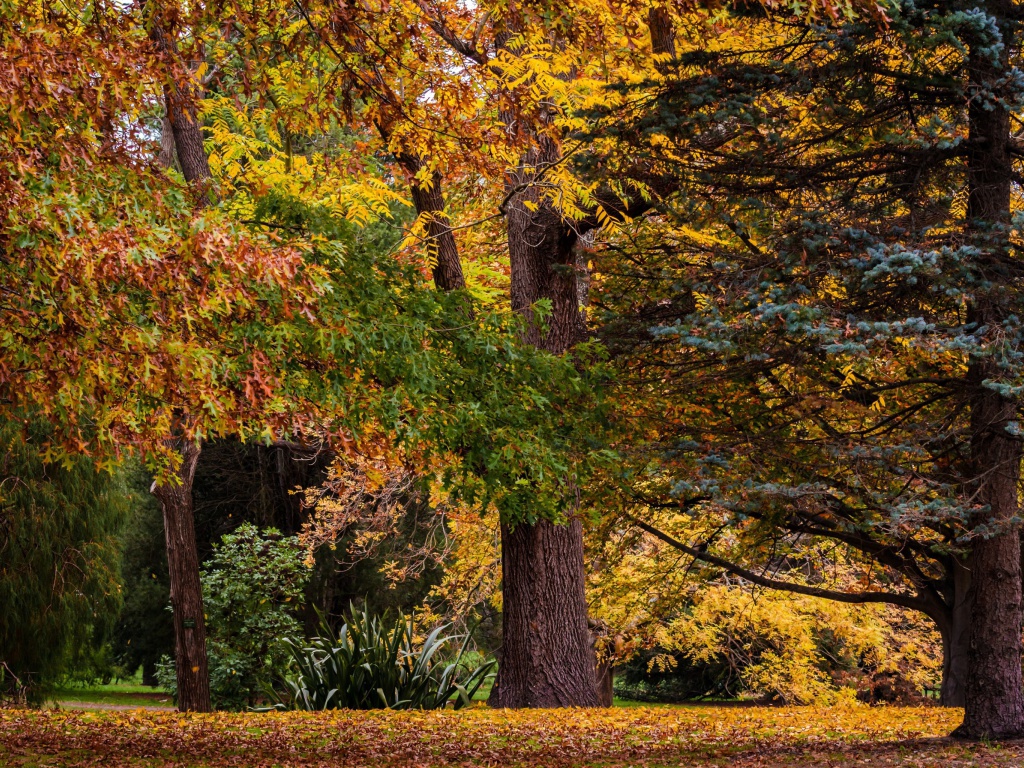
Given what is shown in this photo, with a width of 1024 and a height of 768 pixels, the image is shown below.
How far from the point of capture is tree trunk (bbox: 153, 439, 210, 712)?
13.2 meters

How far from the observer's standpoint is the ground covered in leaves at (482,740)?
22.4 ft

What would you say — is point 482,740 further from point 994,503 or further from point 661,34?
point 661,34

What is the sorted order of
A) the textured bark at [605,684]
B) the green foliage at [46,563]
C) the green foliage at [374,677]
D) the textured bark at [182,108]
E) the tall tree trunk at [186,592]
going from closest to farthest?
the textured bark at [182,108], the green foliage at [374,677], the tall tree trunk at [186,592], the green foliage at [46,563], the textured bark at [605,684]

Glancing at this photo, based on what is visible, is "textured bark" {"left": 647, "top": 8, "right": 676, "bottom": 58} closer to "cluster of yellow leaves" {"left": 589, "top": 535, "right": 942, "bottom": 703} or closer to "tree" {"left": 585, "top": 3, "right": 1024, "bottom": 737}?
"tree" {"left": 585, "top": 3, "right": 1024, "bottom": 737}

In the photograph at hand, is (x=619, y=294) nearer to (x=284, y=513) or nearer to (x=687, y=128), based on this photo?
(x=687, y=128)

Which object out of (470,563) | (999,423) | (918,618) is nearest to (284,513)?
(470,563)

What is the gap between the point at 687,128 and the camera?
780cm

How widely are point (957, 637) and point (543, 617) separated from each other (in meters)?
4.09

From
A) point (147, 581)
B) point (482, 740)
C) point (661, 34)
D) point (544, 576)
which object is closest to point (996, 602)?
point (482, 740)

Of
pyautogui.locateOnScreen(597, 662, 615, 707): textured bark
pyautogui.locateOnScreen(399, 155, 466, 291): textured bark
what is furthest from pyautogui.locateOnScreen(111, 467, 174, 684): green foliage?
pyautogui.locateOnScreen(399, 155, 466, 291): textured bark

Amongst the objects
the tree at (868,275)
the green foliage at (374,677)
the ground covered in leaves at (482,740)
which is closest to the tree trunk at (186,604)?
the green foliage at (374,677)

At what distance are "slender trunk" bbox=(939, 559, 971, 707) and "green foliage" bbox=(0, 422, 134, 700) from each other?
11804 millimetres

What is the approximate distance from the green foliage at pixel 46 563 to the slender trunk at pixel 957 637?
38.7 ft

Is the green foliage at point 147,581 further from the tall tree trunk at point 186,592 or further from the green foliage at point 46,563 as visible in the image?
the tall tree trunk at point 186,592
